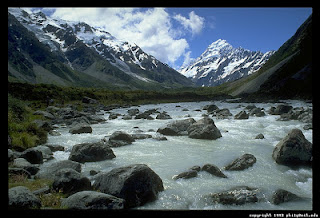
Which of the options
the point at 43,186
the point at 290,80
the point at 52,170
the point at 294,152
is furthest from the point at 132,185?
the point at 290,80

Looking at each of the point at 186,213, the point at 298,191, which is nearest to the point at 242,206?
the point at 298,191

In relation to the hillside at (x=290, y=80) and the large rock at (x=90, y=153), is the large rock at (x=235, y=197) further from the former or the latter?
the hillside at (x=290, y=80)

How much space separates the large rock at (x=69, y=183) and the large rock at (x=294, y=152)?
10187mm

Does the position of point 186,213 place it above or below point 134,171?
above

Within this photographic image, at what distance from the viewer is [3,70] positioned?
412 cm

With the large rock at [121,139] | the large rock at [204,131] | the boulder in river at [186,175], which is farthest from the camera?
the large rock at [204,131]

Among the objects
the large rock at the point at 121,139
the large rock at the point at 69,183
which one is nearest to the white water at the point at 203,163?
the large rock at the point at 121,139

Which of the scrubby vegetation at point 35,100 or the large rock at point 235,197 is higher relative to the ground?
the scrubby vegetation at point 35,100

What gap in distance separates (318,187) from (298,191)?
6.09 m

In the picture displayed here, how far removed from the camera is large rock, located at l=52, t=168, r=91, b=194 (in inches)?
320

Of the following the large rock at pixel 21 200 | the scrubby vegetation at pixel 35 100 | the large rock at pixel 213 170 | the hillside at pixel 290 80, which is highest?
the hillside at pixel 290 80

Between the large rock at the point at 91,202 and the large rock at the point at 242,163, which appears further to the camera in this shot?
the large rock at the point at 242,163

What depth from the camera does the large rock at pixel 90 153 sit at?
1313cm
